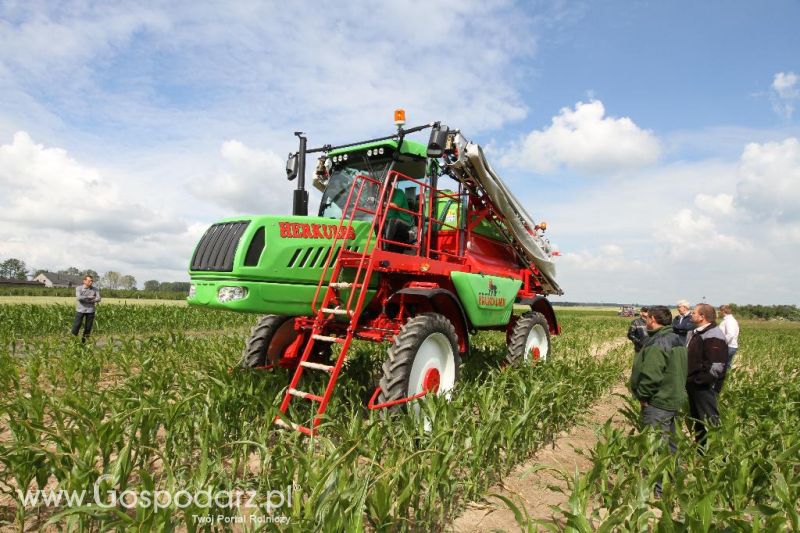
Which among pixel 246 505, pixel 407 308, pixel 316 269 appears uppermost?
pixel 316 269

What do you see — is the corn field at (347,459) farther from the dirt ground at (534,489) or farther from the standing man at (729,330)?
the standing man at (729,330)

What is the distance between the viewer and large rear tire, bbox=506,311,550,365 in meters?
7.02

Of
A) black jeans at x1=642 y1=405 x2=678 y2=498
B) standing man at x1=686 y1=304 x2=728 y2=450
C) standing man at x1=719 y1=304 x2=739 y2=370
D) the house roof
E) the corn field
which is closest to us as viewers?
the corn field

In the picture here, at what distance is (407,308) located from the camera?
5730 mm

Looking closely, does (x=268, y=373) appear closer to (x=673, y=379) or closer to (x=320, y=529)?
(x=320, y=529)

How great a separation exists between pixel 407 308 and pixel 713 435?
3.32m

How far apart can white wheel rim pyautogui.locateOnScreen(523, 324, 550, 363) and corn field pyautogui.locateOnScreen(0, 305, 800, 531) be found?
76cm

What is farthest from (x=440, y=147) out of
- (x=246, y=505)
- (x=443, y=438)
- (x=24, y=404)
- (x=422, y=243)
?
(x=24, y=404)

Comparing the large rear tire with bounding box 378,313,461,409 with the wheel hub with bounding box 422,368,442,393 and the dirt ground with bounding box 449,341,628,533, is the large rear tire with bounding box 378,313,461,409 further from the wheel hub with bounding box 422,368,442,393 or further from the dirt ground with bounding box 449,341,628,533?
the dirt ground with bounding box 449,341,628,533

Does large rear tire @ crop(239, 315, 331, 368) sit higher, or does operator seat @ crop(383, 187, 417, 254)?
operator seat @ crop(383, 187, 417, 254)

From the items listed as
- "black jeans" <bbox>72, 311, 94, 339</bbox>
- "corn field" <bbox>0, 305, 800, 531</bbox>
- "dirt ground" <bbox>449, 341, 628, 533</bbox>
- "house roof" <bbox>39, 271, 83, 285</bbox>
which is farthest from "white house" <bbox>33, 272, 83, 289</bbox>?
"dirt ground" <bbox>449, 341, 628, 533</bbox>

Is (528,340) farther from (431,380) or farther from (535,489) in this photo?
(535,489)

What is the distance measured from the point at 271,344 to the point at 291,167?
2.26 metres

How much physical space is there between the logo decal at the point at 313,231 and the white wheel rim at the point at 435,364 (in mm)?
1437
